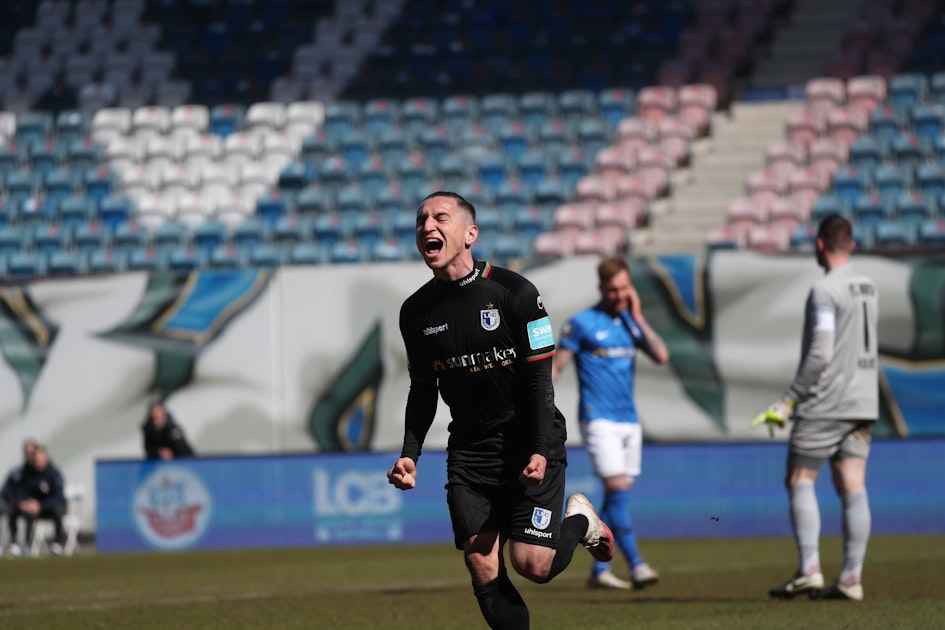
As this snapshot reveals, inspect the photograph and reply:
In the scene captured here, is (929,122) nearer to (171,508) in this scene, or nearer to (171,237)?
(171,237)

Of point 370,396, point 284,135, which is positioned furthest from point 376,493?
point 284,135

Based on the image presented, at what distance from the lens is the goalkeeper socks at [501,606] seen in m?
6.59

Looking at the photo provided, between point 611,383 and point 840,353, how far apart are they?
7.04ft

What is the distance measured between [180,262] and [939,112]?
1109 cm

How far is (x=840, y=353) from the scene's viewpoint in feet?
32.0

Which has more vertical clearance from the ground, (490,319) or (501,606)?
(490,319)

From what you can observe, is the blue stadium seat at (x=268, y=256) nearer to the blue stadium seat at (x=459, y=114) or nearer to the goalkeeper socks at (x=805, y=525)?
the blue stadium seat at (x=459, y=114)

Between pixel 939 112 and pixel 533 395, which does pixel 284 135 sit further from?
pixel 533 395

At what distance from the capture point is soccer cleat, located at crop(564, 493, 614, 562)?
7.26 meters

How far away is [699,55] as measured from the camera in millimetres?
25609

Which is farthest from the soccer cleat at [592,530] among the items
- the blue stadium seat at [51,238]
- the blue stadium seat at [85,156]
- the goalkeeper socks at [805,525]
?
the blue stadium seat at [85,156]

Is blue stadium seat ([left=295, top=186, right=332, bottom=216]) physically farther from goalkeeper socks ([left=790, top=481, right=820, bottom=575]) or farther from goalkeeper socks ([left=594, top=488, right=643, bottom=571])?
goalkeeper socks ([left=790, top=481, right=820, bottom=575])

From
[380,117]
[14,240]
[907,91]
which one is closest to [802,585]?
[907,91]

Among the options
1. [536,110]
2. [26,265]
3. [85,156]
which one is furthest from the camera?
[85,156]
